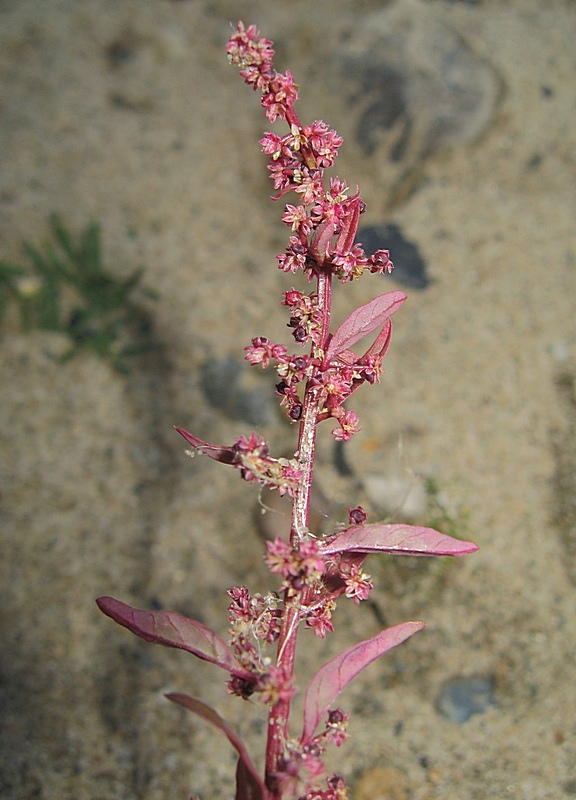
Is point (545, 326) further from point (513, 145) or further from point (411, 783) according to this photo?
point (411, 783)

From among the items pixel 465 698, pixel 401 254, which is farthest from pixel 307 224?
pixel 401 254

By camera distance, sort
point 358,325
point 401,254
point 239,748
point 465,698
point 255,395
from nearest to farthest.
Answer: point 239,748 < point 358,325 < point 465,698 < point 255,395 < point 401,254

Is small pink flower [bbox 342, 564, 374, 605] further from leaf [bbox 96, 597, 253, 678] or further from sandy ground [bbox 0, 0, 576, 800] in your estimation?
sandy ground [bbox 0, 0, 576, 800]

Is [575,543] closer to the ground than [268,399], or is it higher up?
closer to the ground

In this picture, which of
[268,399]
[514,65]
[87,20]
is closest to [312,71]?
[514,65]

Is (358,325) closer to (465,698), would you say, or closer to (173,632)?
(173,632)

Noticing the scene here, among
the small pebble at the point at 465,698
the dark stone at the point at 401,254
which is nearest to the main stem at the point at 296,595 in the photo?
the small pebble at the point at 465,698
